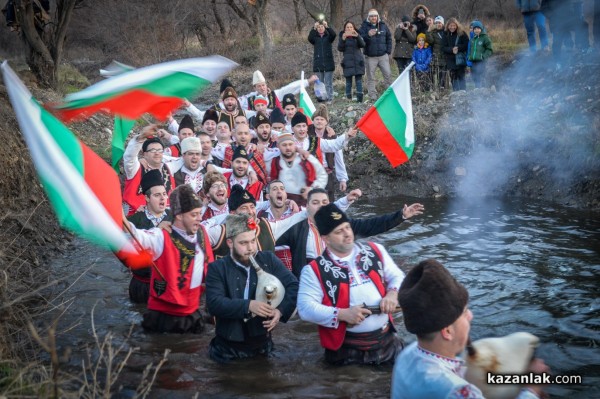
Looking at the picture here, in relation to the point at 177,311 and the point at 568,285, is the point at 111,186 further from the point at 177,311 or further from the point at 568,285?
the point at 568,285

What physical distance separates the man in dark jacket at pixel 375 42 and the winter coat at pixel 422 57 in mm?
821

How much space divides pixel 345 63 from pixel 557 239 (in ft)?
28.3

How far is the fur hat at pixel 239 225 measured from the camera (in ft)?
21.0

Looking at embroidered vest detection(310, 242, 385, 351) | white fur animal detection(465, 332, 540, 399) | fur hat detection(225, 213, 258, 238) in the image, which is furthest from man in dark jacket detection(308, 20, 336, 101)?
white fur animal detection(465, 332, 540, 399)

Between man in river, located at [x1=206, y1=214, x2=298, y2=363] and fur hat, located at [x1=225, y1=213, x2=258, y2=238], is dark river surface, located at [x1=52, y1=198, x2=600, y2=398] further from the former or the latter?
fur hat, located at [x1=225, y1=213, x2=258, y2=238]

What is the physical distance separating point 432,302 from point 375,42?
1481 centimetres

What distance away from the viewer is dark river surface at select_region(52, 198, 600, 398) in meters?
6.38

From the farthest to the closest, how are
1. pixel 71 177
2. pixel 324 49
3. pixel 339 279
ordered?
1. pixel 324 49
2. pixel 339 279
3. pixel 71 177

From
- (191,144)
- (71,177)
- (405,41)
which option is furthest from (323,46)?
(71,177)

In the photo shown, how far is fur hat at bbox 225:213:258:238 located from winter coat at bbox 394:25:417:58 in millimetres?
12005

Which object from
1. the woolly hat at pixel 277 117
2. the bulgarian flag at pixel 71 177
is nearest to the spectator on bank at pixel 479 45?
the woolly hat at pixel 277 117

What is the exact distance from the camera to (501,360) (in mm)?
3395

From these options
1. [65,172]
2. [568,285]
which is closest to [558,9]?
[568,285]

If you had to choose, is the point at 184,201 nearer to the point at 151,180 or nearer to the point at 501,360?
the point at 151,180
